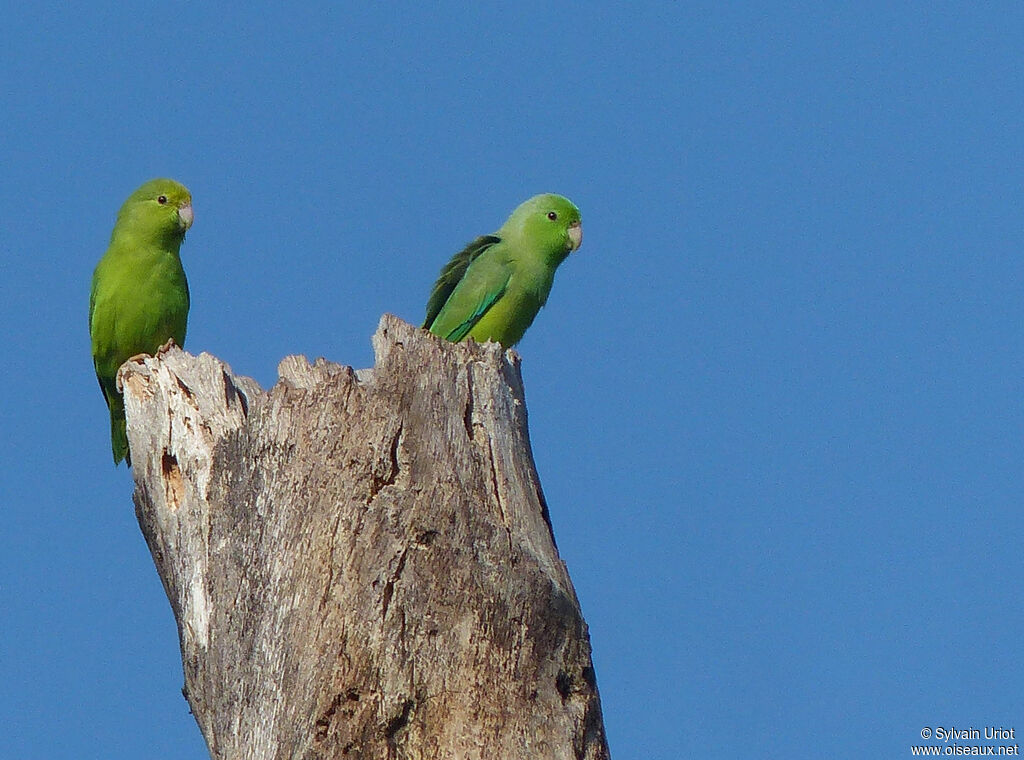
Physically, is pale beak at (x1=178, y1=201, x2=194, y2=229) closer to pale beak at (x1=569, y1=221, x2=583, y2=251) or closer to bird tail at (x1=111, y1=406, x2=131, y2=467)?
bird tail at (x1=111, y1=406, x2=131, y2=467)

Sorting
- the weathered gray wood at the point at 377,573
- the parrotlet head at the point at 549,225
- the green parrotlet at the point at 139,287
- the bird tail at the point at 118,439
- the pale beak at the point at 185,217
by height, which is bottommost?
the weathered gray wood at the point at 377,573

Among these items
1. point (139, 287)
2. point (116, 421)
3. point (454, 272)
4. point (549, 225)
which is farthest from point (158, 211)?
point (549, 225)

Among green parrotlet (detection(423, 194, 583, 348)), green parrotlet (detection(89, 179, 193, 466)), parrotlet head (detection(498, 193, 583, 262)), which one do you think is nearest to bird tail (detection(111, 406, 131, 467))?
green parrotlet (detection(89, 179, 193, 466))

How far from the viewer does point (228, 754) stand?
18.4 feet

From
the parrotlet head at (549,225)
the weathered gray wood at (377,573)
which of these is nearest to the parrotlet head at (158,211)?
the parrotlet head at (549,225)

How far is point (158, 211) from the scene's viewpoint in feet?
31.8

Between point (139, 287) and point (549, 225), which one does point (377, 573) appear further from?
point (549, 225)

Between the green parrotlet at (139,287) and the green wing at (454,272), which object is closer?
the green parrotlet at (139,287)

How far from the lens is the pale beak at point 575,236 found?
10.9 meters

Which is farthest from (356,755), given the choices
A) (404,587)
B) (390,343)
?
(390,343)

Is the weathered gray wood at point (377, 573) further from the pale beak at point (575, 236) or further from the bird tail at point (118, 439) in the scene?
the pale beak at point (575, 236)

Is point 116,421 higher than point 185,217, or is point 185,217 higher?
point 185,217

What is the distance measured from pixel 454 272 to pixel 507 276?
1.82 ft

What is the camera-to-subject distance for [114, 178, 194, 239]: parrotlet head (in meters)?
9.64
